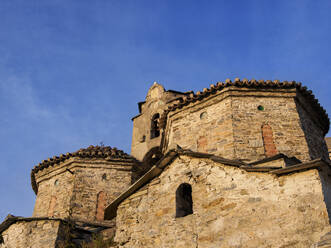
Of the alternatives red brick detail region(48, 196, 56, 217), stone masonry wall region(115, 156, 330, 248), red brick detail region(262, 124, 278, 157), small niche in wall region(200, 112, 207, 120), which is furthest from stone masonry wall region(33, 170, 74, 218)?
red brick detail region(262, 124, 278, 157)

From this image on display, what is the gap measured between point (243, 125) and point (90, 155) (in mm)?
7599

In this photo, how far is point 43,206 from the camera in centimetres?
1755

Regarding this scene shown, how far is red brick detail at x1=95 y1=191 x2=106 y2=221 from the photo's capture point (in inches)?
650

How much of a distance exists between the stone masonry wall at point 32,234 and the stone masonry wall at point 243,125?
5005 millimetres

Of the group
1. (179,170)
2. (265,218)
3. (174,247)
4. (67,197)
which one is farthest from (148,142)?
(265,218)

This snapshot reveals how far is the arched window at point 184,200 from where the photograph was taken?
31.1ft

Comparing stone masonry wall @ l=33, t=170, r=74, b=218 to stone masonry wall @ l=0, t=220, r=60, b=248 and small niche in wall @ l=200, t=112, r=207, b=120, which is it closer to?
stone masonry wall @ l=0, t=220, r=60, b=248

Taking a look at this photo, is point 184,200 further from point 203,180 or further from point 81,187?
point 81,187

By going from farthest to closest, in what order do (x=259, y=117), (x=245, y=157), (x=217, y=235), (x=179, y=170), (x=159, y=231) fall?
(x=259, y=117) < (x=245, y=157) < (x=179, y=170) < (x=159, y=231) < (x=217, y=235)

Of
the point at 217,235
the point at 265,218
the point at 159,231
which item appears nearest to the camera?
the point at 265,218

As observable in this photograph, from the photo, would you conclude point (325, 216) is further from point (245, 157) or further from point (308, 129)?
point (308, 129)

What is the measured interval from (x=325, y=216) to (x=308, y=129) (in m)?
7.67

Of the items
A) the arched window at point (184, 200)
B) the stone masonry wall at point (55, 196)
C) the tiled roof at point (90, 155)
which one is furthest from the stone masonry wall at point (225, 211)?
the tiled roof at point (90, 155)

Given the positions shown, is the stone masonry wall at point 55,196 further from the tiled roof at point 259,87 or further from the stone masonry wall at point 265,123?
the stone masonry wall at point 265,123
